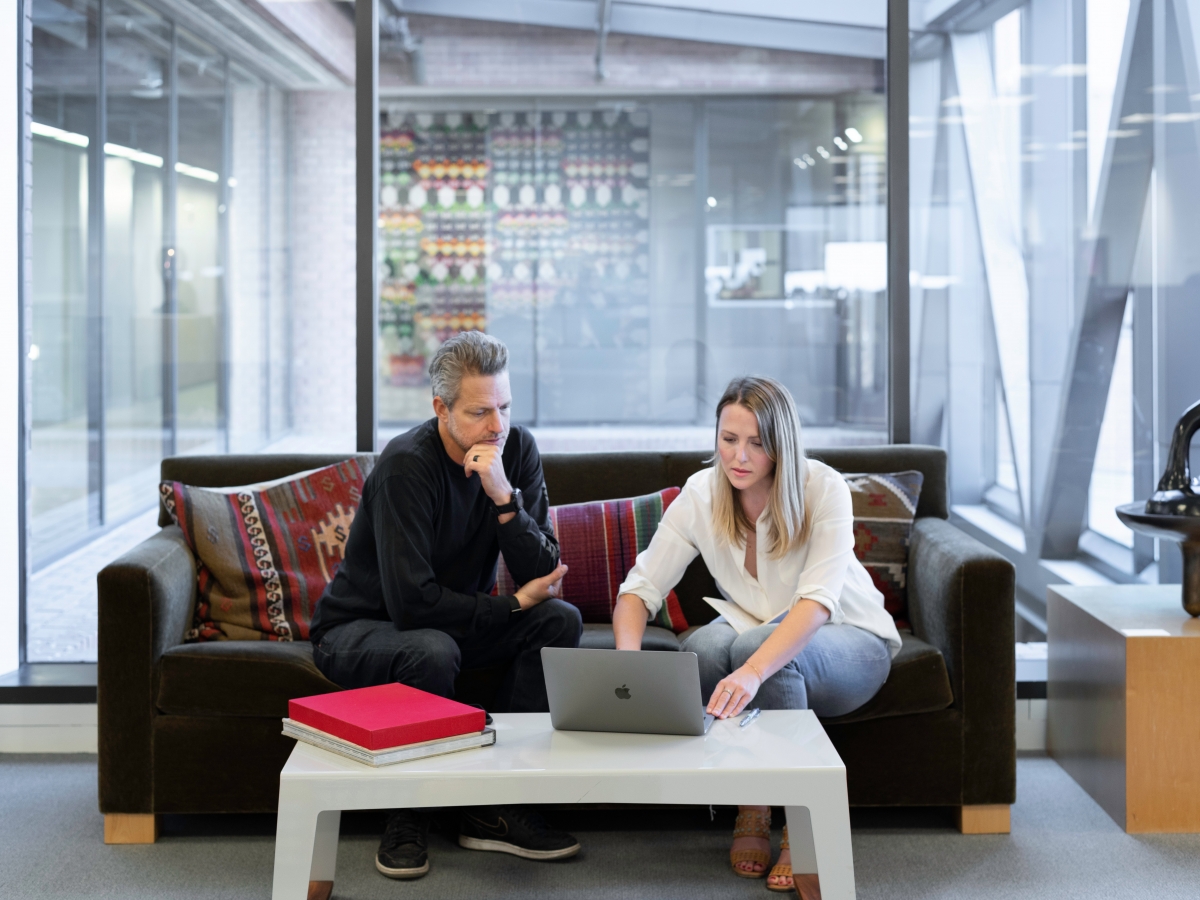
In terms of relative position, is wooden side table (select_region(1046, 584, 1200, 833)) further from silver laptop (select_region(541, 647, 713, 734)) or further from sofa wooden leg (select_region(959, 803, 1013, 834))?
silver laptop (select_region(541, 647, 713, 734))

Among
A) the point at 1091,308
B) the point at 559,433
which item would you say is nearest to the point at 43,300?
the point at 559,433

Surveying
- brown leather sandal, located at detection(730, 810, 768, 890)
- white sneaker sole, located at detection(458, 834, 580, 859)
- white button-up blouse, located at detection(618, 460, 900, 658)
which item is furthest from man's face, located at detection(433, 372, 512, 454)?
brown leather sandal, located at detection(730, 810, 768, 890)

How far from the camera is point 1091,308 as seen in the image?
12.1 feet

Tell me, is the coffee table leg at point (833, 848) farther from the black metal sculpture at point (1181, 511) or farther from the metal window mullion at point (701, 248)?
the metal window mullion at point (701, 248)

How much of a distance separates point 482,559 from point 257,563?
66cm

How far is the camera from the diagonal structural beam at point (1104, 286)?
141 inches

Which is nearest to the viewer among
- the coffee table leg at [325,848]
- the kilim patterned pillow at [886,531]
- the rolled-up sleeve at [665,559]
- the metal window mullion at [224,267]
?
the coffee table leg at [325,848]

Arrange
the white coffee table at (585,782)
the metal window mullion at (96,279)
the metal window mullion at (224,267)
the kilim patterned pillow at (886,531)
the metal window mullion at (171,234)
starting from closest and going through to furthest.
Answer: the white coffee table at (585,782) → the kilim patterned pillow at (886,531) → the metal window mullion at (96,279) → the metal window mullion at (171,234) → the metal window mullion at (224,267)

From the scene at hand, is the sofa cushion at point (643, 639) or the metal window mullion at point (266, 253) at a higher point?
the metal window mullion at point (266, 253)

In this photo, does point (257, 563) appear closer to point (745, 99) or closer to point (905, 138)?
point (905, 138)

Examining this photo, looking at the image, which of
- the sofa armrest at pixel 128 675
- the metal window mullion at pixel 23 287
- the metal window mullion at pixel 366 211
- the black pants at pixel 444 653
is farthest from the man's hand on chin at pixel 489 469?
the metal window mullion at pixel 23 287

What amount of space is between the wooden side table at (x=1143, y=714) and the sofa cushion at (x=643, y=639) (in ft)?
3.38

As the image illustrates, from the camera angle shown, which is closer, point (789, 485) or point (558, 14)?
point (789, 485)

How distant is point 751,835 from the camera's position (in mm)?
2471
